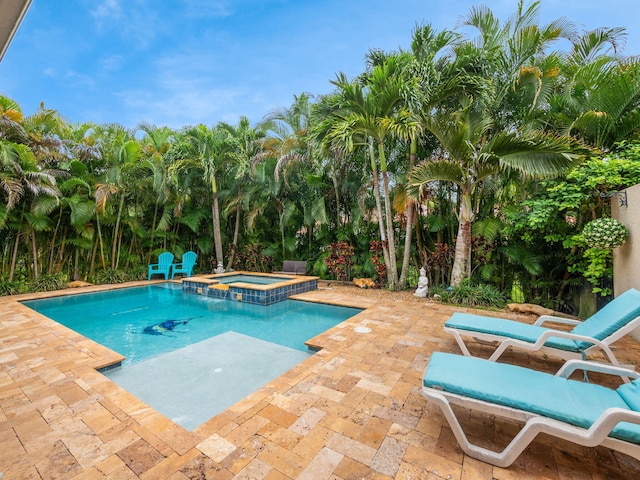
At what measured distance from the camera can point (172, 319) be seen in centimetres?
599

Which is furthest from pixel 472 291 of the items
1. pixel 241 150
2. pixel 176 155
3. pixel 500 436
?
pixel 176 155

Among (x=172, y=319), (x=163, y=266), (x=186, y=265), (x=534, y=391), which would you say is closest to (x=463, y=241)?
(x=534, y=391)

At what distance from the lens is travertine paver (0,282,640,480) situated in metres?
1.79

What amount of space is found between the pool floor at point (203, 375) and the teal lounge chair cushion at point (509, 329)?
2191 millimetres

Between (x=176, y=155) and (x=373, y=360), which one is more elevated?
(x=176, y=155)

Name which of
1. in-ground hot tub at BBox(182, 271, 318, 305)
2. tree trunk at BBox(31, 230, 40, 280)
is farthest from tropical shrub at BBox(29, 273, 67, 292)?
in-ground hot tub at BBox(182, 271, 318, 305)

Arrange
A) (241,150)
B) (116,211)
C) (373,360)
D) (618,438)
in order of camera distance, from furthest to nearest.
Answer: (241,150), (116,211), (373,360), (618,438)

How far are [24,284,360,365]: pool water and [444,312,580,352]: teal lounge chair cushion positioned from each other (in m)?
2.33

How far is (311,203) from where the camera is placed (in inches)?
386

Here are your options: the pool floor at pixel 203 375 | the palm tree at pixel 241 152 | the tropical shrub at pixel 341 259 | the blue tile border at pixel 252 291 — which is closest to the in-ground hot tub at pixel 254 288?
the blue tile border at pixel 252 291

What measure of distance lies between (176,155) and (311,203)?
525 cm

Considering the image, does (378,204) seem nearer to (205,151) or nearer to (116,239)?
(205,151)

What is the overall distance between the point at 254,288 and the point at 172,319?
6.44 ft

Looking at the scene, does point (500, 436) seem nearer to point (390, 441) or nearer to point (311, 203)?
point (390, 441)
